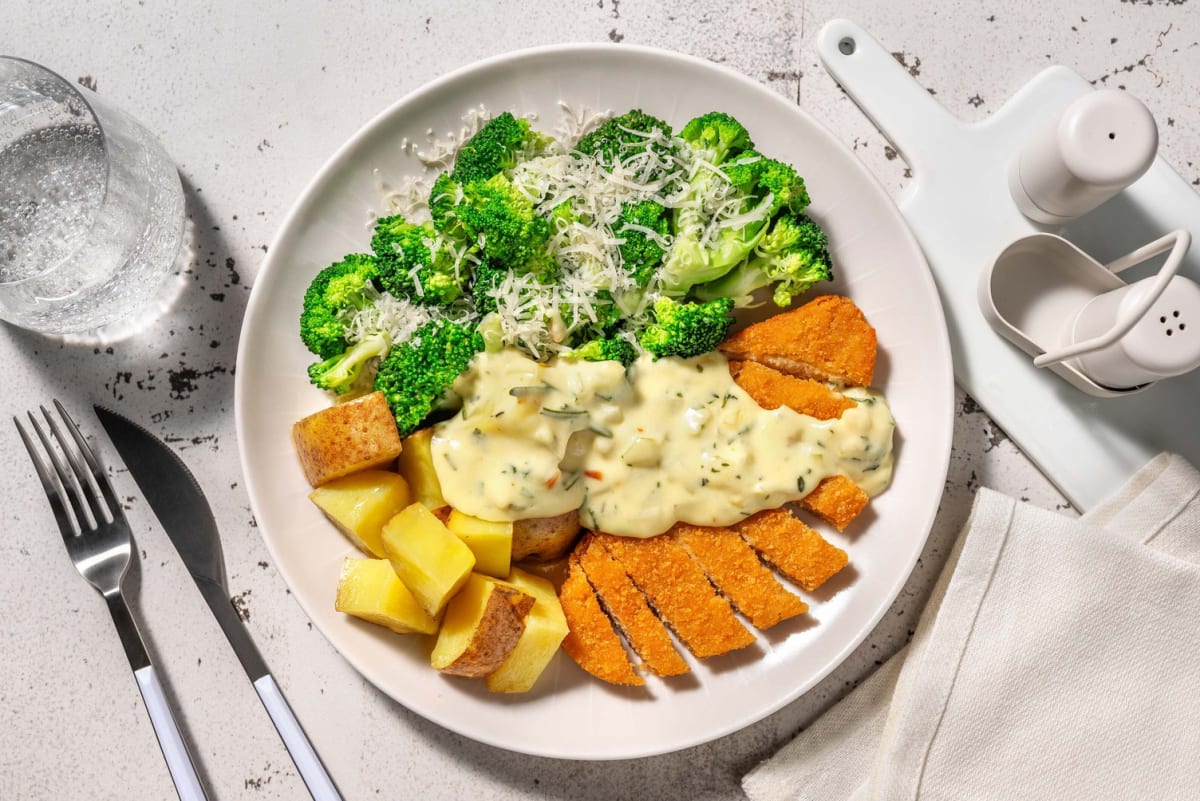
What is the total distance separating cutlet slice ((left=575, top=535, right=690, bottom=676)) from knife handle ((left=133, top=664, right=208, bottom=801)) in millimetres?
1249

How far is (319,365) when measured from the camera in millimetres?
2006

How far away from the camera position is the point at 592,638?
2061 millimetres

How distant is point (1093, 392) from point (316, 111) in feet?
7.69

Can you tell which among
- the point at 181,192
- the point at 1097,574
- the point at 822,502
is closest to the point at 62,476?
the point at 181,192

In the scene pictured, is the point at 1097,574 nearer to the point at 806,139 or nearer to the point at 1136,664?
the point at 1136,664

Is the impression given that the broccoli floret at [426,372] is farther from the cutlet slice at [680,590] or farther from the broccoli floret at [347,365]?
the cutlet slice at [680,590]

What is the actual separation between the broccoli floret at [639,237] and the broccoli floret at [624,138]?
139mm

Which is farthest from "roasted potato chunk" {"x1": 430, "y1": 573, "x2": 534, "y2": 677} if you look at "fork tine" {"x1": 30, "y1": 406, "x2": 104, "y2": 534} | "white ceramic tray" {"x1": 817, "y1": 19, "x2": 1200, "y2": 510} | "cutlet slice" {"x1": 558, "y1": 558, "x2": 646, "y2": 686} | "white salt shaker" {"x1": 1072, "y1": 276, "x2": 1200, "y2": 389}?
"white salt shaker" {"x1": 1072, "y1": 276, "x2": 1200, "y2": 389}

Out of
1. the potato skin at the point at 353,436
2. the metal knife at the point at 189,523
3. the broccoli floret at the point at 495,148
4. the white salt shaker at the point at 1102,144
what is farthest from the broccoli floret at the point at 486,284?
the white salt shaker at the point at 1102,144

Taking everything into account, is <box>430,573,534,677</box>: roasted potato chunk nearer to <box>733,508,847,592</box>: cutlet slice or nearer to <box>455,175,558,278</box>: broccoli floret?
<box>733,508,847,592</box>: cutlet slice

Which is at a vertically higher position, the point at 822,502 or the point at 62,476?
the point at 822,502

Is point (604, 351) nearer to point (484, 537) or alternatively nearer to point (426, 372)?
point (426, 372)

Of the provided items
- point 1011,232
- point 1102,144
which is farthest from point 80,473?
point 1102,144

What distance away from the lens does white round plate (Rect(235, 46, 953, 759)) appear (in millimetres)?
2061
